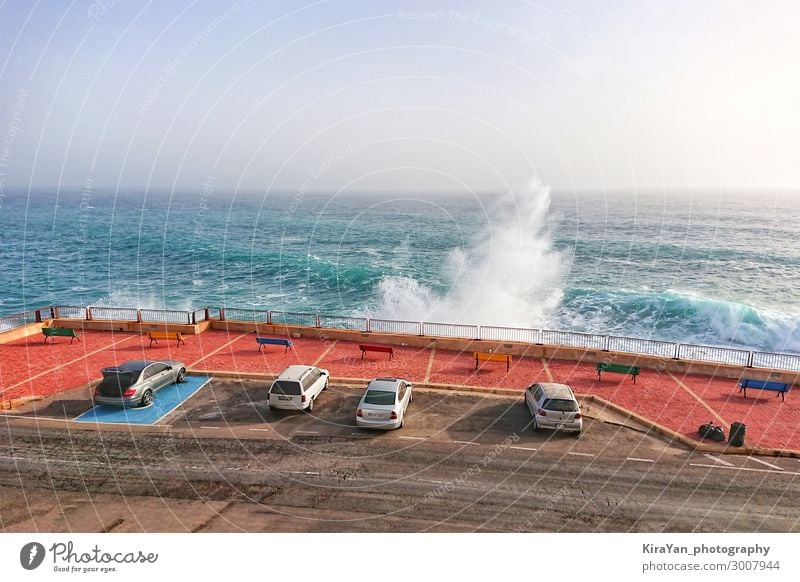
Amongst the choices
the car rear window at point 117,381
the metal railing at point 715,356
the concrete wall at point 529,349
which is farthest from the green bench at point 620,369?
the car rear window at point 117,381

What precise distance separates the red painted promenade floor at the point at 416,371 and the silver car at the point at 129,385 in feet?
10.8

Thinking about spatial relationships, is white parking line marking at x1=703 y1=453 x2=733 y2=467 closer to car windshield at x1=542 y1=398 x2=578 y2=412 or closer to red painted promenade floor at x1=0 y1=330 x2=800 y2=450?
red painted promenade floor at x1=0 y1=330 x2=800 y2=450

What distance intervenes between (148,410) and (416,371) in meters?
10.7

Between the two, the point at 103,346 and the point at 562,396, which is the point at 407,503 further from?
the point at 103,346

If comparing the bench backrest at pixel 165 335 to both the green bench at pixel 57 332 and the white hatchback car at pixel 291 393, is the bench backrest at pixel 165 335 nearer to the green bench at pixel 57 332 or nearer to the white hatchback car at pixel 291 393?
the green bench at pixel 57 332

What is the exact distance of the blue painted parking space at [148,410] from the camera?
17.2m

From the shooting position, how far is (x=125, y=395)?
17.7 meters

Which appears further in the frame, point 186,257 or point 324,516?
point 186,257

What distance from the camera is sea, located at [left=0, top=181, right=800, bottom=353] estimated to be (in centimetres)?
4544

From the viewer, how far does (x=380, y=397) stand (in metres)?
16.7

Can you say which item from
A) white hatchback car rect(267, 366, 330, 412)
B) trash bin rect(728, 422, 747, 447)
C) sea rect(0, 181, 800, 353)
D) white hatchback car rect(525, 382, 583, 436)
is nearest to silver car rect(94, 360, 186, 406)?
white hatchback car rect(267, 366, 330, 412)

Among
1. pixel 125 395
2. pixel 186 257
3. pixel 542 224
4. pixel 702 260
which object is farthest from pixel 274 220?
pixel 125 395

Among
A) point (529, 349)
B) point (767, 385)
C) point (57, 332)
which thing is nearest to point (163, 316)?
point (57, 332)

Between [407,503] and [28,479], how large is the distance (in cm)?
999
